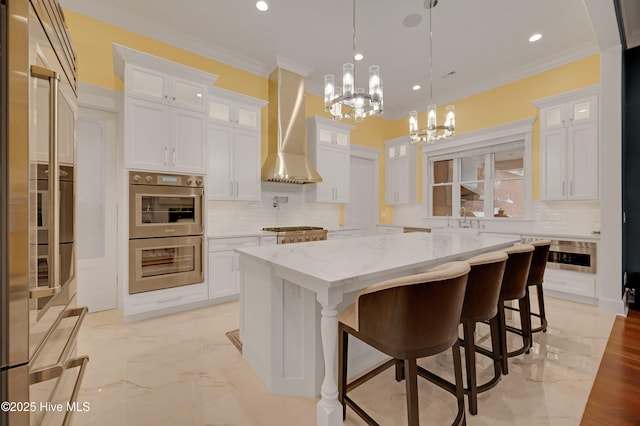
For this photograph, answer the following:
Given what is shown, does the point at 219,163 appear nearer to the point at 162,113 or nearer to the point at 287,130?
the point at 162,113

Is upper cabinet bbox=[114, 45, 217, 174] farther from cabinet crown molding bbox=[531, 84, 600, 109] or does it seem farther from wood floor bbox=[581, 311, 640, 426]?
cabinet crown molding bbox=[531, 84, 600, 109]

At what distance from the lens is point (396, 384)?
1988mm

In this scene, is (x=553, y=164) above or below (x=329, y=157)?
below

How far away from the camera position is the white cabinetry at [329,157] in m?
5.00

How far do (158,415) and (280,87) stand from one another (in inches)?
173

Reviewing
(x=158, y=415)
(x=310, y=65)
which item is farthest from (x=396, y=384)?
(x=310, y=65)

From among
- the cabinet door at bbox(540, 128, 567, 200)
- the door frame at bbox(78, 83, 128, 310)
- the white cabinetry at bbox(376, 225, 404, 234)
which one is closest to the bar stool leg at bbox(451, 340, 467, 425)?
the door frame at bbox(78, 83, 128, 310)

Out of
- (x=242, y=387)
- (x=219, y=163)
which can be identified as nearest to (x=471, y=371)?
(x=242, y=387)

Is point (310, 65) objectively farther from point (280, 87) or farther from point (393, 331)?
point (393, 331)

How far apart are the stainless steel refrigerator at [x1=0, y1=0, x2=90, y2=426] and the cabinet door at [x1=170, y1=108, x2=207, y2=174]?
2245 millimetres

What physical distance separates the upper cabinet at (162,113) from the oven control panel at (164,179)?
73 mm

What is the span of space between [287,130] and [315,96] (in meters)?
1.27

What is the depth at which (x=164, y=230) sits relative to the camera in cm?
324

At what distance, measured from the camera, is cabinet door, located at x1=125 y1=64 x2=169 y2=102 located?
10.0ft
